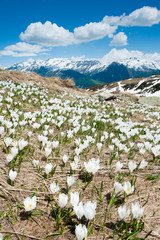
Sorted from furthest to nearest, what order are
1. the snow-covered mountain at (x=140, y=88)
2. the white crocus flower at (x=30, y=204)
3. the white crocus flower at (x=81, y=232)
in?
the snow-covered mountain at (x=140, y=88), the white crocus flower at (x=30, y=204), the white crocus flower at (x=81, y=232)

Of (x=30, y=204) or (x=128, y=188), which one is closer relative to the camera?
(x=30, y=204)

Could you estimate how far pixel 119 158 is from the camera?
3.52 meters

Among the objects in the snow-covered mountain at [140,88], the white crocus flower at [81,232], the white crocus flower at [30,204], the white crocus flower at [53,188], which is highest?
the snow-covered mountain at [140,88]

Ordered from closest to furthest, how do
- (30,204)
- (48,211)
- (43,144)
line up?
(30,204) < (48,211) < (43,144)

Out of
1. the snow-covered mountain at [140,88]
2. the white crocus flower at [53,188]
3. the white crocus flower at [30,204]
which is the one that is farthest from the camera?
the snow-covered mountain at [140,88]

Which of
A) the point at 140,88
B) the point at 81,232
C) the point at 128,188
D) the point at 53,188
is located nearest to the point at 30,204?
the point at 53,188

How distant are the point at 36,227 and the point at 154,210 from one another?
1.56 meters

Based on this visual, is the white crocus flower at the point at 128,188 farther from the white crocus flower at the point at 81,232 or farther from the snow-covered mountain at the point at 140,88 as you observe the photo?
the snow-covered mountain at the point at 140,88

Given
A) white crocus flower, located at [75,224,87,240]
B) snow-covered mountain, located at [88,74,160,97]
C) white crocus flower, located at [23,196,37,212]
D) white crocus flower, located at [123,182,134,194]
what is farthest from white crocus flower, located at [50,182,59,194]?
snow-covered mountain, located at [88,74,160,97]

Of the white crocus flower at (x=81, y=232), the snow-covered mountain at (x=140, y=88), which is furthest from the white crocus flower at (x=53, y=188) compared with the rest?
the snow-covered mountain at (x=140, y=88)

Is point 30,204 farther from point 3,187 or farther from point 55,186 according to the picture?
point 3,187

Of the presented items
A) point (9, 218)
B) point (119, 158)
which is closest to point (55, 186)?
point (9, 218)

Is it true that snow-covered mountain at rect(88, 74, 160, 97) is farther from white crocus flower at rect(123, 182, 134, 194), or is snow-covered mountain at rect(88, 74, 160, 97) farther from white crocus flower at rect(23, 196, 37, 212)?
white crocus flower at rect(23, 196, 37, 212)

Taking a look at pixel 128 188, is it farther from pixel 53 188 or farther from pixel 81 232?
pixel 53 188
